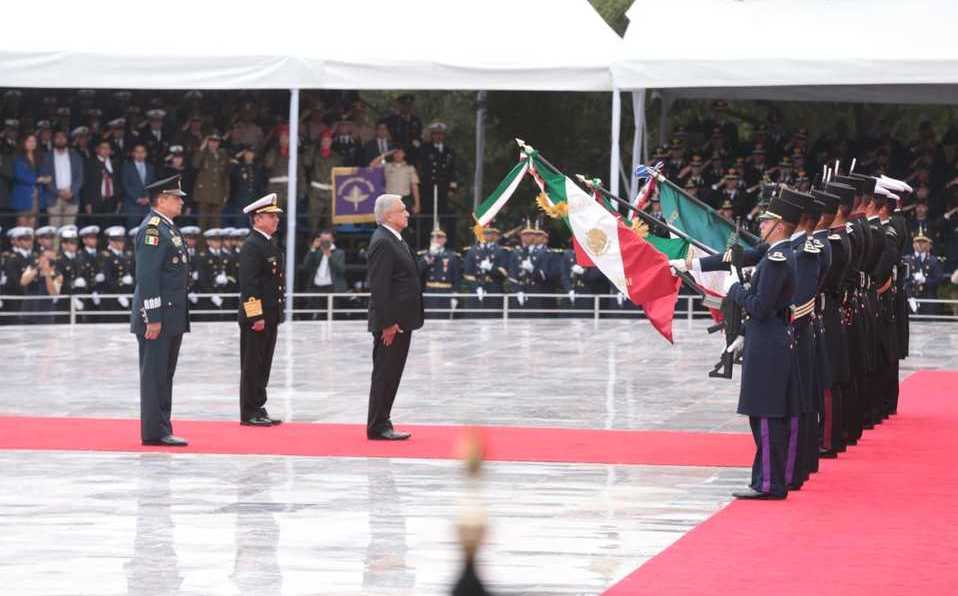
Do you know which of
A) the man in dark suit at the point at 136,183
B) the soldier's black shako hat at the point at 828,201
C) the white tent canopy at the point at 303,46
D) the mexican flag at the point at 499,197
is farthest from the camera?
the man in dark suit at the point at 136,183

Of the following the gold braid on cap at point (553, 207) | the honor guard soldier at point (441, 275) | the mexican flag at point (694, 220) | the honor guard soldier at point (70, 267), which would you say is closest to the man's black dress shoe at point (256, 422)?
the gold braid on cap at point (553, 207)

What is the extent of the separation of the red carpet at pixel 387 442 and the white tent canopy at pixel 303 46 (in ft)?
30.5

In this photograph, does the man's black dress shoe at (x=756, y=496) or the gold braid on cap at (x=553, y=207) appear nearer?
the man's black dress shoe at (x=756, y=496)

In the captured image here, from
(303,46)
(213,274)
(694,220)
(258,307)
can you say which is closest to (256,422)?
(258,307)

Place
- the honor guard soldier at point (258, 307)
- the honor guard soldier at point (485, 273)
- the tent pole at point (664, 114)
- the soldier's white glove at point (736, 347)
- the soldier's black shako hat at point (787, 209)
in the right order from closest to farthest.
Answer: the soldier's black shako hat at point (787, 209)
the soldier's white glove at point (736, 347)
the honor guard soldier at point (258, 307)
the honor guard soldier at point (485, 273)
the tent pole at point (664, 114)

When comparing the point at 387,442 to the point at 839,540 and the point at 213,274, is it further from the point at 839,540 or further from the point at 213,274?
the point at 213,274

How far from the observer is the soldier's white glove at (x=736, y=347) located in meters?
12.7

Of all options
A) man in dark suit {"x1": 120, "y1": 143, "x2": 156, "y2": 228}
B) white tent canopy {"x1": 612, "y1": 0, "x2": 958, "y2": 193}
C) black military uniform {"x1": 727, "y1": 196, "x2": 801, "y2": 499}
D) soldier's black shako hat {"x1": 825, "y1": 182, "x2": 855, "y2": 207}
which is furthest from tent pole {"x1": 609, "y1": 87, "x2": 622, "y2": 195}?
black military uniform {"x1": 727, "y1": 196, "x2": 801, "y2": 499}

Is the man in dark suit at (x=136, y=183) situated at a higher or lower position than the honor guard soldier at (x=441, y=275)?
higher

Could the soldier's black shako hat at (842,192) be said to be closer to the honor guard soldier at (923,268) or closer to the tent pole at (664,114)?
the honor guard soldier at (923,268)

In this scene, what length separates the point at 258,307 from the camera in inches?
573

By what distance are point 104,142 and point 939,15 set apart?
35.2ft

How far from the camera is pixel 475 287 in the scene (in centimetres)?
2622

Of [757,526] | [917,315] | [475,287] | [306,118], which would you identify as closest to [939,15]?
[917,315]
